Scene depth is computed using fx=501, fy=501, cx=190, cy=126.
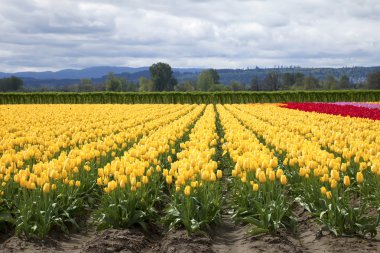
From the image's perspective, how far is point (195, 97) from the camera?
2446 inches

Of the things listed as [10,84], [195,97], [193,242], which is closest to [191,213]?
[193,242]

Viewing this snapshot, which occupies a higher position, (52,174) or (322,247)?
(52,174)

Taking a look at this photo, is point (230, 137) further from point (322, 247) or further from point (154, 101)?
point (154, 101)

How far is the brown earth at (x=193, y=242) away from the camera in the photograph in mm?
6305

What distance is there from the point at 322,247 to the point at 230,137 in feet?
18.8

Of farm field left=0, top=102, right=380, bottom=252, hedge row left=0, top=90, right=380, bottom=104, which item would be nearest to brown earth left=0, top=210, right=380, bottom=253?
farm field left=0, top=102, right=380, bottom=252

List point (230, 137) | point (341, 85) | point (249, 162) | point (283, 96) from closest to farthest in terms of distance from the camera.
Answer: point (249, 162), point (230, 137), point (283, 96), point (341, 85)

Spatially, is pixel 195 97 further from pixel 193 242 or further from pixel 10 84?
pixel 10 84

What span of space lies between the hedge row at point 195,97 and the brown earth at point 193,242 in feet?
180

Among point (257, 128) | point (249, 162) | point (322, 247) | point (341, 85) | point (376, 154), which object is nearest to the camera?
point (322, 247)

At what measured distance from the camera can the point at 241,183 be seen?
321 inches

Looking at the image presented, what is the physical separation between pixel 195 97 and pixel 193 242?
55767 millimetres

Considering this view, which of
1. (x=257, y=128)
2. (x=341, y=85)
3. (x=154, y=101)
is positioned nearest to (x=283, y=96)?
(x=154, y=101)

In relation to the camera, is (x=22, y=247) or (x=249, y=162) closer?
(x=22, y=247)
